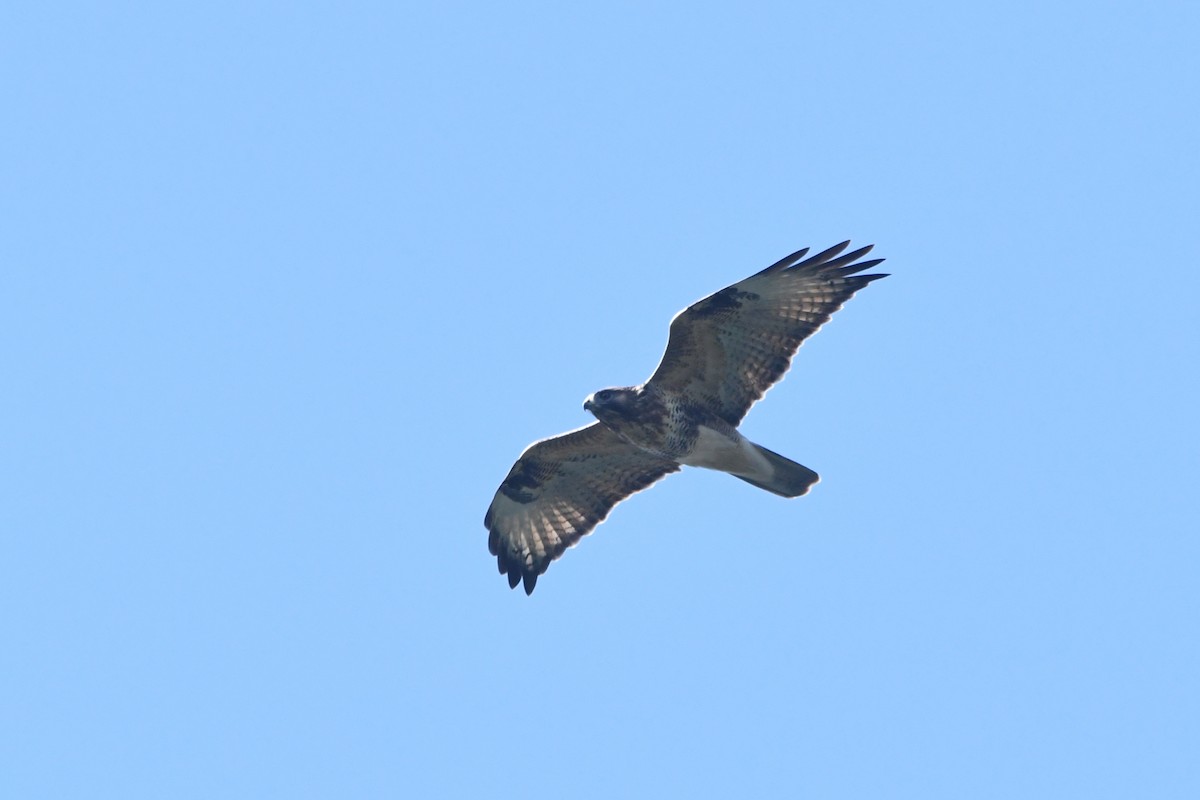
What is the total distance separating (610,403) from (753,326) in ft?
4.47

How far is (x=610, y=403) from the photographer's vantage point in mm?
14125

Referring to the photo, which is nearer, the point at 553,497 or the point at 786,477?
the point at 786,477

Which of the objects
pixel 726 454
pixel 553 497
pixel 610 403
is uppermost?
pixel 553 497

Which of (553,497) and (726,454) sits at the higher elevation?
(553,497)

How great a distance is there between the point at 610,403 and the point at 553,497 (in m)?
1.85

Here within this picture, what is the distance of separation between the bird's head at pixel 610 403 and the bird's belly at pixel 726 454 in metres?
0.68

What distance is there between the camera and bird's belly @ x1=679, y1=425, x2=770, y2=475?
14.3 metres

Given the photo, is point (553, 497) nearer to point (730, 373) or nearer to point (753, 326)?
point (730, 373)

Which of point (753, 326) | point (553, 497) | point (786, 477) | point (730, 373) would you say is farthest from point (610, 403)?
point (553, 497)

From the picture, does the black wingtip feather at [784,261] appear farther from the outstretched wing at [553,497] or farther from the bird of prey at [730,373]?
the outstretched wing at [553,497]

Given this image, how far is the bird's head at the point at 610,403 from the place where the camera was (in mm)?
14125

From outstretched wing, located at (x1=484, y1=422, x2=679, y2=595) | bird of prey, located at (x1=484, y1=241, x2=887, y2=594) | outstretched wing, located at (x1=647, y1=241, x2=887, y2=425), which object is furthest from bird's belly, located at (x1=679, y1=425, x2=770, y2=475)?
outstretched wing, located at (x1=484, y1=422, x2=679, y2=595)

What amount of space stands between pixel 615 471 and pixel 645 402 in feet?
4.66

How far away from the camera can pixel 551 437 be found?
1518 cm
